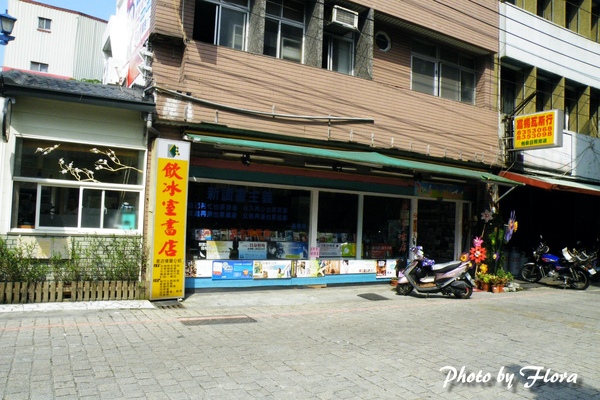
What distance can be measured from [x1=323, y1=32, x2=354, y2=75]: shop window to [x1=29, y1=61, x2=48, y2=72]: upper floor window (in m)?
21.9

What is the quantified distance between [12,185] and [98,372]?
5.23m

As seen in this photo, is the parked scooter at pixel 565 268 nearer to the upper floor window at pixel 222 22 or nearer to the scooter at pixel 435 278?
the scooter at pixel 435 278

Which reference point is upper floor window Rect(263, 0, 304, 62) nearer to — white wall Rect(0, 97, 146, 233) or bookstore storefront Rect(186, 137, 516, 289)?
bookstore storefront Rect(186, 137, 516, 289)

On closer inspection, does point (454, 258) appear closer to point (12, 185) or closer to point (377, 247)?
point (377, 247)

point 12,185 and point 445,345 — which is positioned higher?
point 12,185

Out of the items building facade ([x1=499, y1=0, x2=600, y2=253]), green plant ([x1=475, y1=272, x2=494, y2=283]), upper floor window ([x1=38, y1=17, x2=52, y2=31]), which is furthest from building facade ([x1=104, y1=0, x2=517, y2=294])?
upper floor window ([x1=38, y1=17, x2=52, y2=31])

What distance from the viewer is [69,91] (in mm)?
8844

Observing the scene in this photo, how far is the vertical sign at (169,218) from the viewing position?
923 cm

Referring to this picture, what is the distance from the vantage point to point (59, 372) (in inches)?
207

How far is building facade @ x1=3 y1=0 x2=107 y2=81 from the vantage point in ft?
90.3

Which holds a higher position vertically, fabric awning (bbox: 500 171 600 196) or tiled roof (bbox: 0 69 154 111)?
tiled roof (bbox: 0 69 154 111)

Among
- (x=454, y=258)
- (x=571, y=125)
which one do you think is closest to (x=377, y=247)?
(x=454, y=258)

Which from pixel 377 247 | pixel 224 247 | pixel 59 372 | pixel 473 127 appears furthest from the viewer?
pixel 473 127

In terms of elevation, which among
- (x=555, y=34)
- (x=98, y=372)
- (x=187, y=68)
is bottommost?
(x=98, y=372)
